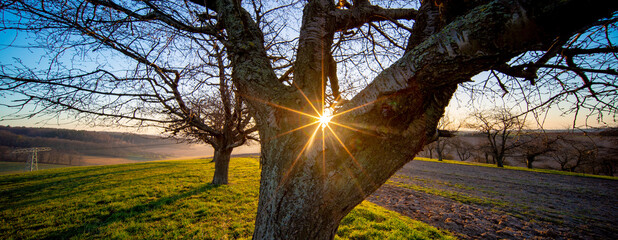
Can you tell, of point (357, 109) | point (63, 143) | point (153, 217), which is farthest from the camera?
point (63, 143)

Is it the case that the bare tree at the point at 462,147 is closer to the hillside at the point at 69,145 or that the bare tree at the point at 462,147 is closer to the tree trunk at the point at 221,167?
the tree trunk at the point at 221,167

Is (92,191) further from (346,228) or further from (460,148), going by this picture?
(460,148)

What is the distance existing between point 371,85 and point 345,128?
412mm

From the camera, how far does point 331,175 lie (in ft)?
5.15

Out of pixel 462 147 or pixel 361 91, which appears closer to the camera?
pixel 361 91

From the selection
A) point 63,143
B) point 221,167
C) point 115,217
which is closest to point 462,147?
point 221,167

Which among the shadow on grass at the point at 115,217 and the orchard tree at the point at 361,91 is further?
the shadow on grass at the point at 115,217

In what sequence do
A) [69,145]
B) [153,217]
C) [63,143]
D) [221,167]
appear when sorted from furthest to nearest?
[69,145], [63,143], [221,167], [153,217]

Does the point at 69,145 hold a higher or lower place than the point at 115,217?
higher

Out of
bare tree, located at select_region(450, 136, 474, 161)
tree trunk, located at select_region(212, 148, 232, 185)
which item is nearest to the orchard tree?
tree trunk, located at select_region(212, 148, 232, 185)

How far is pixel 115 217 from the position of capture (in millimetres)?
5613

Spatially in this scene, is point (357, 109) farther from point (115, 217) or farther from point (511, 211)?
point (511, 211)

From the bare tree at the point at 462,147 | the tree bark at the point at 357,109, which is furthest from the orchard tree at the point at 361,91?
the bare tree at the point at 462,147

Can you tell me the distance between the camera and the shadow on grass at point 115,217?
4.63 m
